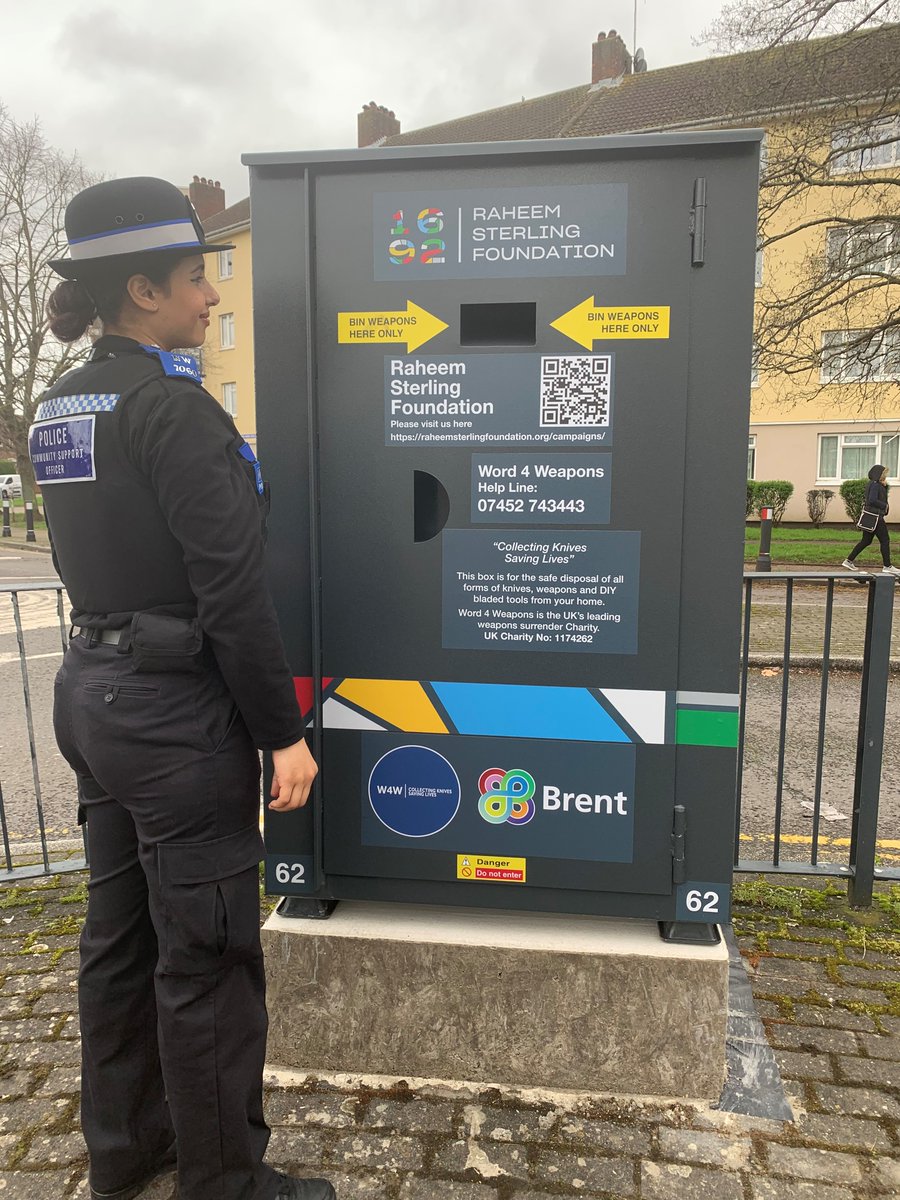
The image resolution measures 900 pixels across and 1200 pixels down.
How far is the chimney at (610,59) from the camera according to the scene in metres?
29.8

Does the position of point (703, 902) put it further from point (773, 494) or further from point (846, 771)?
point (773, 494)

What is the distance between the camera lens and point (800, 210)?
22.8 metres

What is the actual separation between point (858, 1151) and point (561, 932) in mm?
861

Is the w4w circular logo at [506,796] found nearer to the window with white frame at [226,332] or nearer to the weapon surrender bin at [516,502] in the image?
the weapon surrender bin at [516,502]

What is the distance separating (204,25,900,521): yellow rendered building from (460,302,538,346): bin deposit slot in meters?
0.57

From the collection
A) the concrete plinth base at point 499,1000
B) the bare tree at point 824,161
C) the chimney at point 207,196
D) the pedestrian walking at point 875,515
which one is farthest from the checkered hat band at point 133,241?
the chimney at point 207,196

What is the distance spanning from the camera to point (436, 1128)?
7.39 feet

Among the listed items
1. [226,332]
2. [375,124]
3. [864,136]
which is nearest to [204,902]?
[864,136]

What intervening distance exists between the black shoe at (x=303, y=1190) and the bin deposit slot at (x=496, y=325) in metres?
2.03

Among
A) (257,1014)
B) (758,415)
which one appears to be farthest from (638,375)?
(758,415)

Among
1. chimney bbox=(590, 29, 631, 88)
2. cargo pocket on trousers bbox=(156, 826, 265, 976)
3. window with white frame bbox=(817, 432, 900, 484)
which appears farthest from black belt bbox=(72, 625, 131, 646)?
chimney bbox=(590, 29, 631, 88)

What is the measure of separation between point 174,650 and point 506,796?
1003 mm

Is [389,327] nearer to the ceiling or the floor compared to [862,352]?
nearer to the floor

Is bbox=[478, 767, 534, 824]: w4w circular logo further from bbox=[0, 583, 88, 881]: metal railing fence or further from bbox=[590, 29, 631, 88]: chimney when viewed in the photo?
bbox=[590, 29, 631, 88]: chimney
